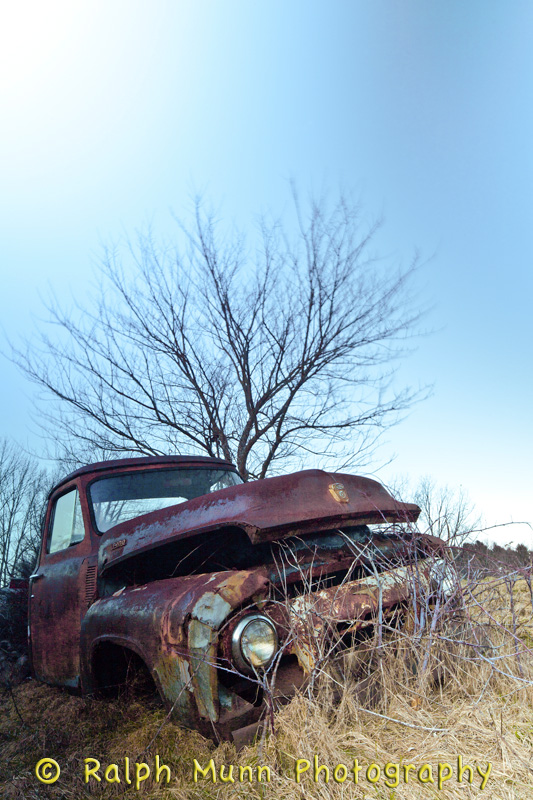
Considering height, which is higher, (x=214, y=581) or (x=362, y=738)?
(x=214, y=581)

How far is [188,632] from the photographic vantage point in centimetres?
249

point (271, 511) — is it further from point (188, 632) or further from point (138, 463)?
point (138, 463)

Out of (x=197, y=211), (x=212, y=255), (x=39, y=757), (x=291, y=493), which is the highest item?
(x=197, y=211)

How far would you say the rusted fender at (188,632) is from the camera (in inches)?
95.1

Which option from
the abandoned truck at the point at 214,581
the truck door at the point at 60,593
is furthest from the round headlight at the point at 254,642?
the truck door at the point at 60,593

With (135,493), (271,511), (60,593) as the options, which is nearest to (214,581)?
(271,511)

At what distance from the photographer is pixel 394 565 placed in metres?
3.28

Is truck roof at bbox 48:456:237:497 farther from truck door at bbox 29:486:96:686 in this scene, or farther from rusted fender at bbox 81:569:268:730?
rusted fender at bbox 81:569:268:730

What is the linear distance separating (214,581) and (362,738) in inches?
37.4

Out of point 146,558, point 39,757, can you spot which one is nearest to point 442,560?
point 146,558

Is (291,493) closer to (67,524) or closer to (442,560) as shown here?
(442,560)

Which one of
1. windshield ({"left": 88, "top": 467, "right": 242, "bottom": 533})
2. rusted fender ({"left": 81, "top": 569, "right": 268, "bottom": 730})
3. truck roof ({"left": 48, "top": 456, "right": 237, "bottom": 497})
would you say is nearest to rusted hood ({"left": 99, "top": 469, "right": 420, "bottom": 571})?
rusted fender ({"left": 81, "top": 569, "right": 268, "bottom": 730})

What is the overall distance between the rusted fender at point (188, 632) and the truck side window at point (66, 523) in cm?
154

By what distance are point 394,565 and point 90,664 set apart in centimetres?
189
